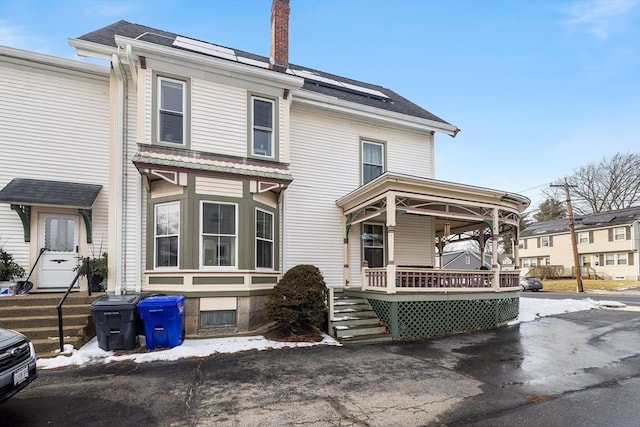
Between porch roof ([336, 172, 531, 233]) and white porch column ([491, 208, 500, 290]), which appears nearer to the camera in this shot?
porch roof ([336, 172, 531, 233])

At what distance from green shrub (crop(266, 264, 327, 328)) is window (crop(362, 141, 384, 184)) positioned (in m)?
4.94

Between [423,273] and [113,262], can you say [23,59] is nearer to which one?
[113,262]

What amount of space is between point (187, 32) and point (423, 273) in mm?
12644

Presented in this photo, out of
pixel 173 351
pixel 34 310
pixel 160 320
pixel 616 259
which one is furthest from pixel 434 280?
pixel 616 259

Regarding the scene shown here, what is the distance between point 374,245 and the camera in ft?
40.3

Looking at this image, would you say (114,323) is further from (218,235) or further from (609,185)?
(609,185)

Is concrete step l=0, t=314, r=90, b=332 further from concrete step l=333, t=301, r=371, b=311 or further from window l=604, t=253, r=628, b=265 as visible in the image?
window l=604, t=253, r=628, b=265

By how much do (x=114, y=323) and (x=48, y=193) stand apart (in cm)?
384

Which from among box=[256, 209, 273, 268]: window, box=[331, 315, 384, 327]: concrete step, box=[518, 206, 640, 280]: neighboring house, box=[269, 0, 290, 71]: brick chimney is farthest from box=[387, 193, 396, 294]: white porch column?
box=[518, 206, 640, 280]: neighboring house

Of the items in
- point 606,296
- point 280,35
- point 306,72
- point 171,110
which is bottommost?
point 606,296

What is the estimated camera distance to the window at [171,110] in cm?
880

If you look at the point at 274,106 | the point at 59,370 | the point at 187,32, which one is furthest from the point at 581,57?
the point at 59,370

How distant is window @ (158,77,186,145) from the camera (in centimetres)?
880

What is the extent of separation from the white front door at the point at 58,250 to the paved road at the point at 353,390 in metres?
3.67
